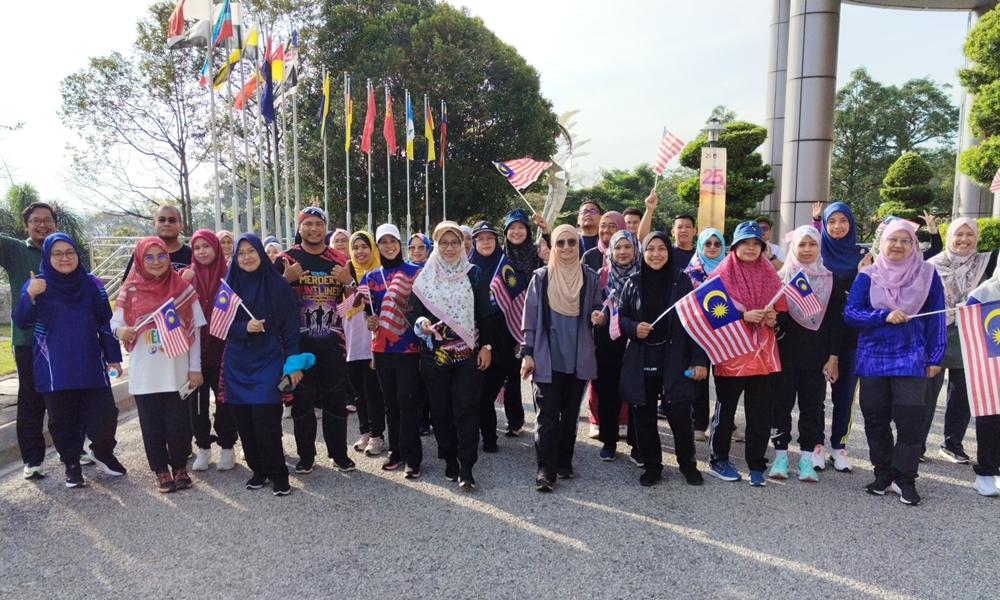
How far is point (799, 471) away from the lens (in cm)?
415

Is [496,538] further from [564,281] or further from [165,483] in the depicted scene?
[165,483]

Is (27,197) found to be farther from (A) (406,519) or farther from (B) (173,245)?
(A) (406,519)

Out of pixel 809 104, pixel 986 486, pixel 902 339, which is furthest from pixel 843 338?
pixel 809 104

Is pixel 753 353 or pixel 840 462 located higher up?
pixel 753 353

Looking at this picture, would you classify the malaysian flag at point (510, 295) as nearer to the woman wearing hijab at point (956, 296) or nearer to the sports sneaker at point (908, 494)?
the sports sneaker at point (908, 494)

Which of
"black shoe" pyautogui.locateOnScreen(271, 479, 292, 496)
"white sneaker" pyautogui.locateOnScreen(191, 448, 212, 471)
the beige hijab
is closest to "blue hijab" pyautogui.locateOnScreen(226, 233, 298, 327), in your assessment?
"black shoe" pyautogui.locateOnScreen(271, 479, 292, 496)

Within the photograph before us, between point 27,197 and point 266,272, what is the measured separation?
19.5m

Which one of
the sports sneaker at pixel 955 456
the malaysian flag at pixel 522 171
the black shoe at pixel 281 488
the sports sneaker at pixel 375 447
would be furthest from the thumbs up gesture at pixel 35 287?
the malaysian flag at pixel 522 171

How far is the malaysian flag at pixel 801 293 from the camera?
13.2ft

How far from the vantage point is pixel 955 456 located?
4492 mm

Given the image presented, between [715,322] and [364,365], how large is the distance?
2.73 meters

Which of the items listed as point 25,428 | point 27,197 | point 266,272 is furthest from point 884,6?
point 27,197

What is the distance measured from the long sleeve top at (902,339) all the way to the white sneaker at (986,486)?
866 millimetres

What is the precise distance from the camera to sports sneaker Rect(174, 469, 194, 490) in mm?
4023
